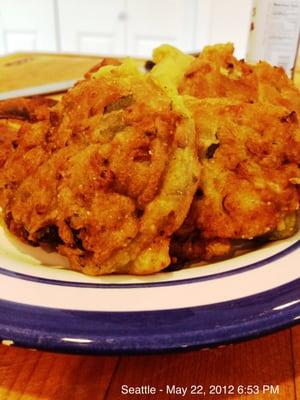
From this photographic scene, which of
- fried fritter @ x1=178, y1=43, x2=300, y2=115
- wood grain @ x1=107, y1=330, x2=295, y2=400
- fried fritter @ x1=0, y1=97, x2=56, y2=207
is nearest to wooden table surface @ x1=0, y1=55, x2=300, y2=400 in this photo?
wood grain @ x1=107, y1=330, x2=295, y2=400

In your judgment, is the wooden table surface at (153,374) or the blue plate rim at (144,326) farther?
the wooden table surface at (153,374)

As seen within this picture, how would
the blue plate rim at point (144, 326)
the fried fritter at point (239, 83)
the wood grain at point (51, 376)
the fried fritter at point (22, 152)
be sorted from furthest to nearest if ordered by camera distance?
the fried fritter at point (239, 83) → the fried fritter at point (22, 152) → the wood grain at point (51, 376) → the blue plate rim at point (144, 326)

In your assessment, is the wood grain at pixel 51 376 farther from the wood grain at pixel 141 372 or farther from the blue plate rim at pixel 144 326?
the blue plate rim at pixel 144 326

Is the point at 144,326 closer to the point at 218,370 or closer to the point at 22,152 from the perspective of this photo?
the point at 218,370

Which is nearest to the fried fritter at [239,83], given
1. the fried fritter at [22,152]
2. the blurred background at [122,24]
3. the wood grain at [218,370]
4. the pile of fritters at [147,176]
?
the pile of fritters at [147,176]

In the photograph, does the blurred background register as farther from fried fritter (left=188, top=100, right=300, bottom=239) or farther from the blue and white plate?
the blue and white plate

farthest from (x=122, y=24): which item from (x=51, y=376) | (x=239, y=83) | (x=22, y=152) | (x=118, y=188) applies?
(x=51, y=376)
